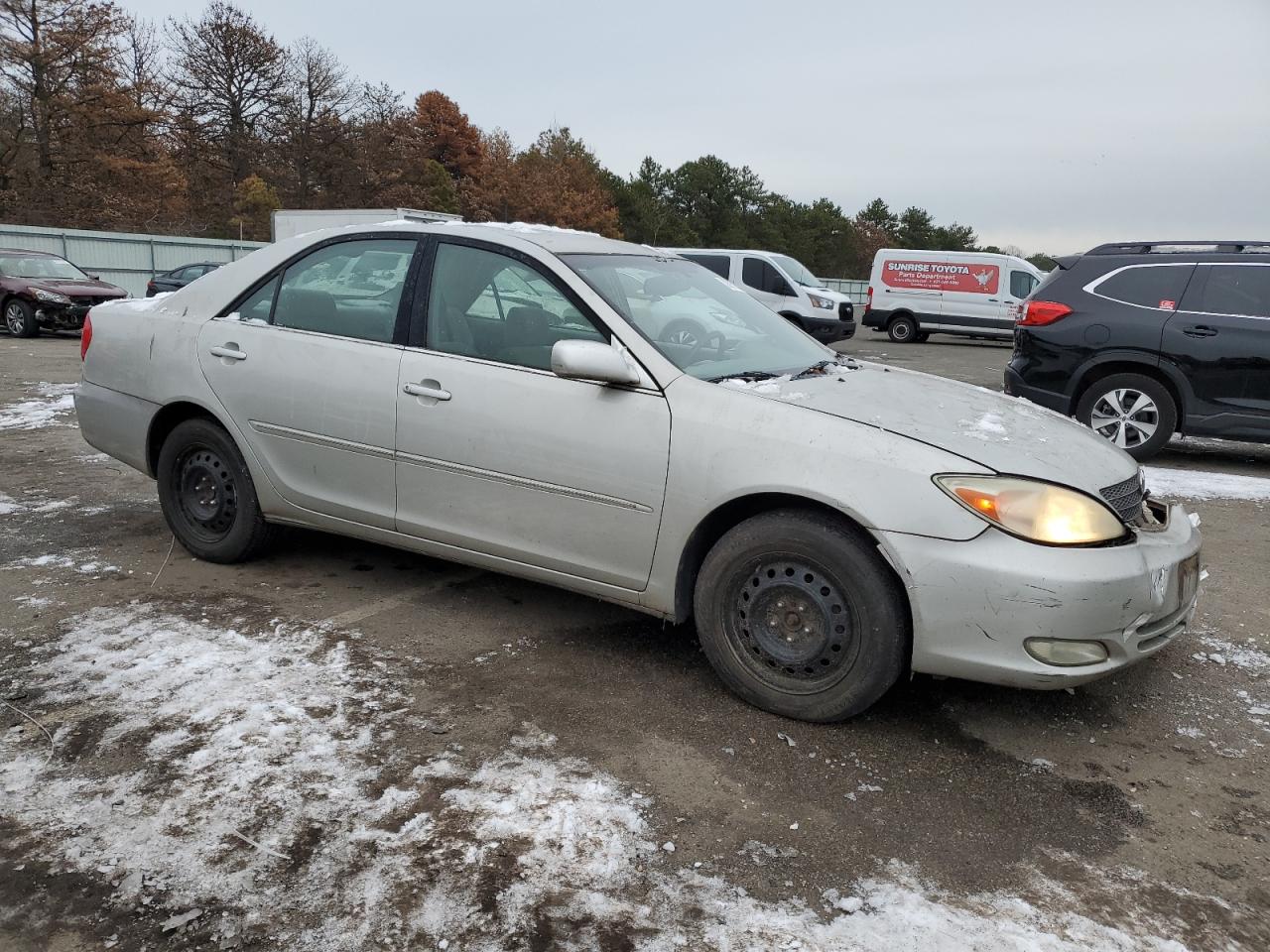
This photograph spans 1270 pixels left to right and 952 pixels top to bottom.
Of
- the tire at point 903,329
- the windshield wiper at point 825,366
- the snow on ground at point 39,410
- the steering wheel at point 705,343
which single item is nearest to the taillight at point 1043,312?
the windshield wiper at point 825,366

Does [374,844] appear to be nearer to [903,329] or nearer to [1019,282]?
[1019,282]

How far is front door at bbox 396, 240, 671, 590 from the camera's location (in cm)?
339

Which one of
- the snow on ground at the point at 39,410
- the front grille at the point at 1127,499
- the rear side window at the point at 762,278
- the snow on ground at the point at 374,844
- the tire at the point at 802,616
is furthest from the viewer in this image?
the rear side window at the point at 762,278

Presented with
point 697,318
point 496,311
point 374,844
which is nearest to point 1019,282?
point 697,318

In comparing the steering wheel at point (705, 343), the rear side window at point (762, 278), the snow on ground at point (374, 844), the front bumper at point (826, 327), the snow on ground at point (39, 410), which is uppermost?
the rear side window at point (762, 278)

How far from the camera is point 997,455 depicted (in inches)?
121

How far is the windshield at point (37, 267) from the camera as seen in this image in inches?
675

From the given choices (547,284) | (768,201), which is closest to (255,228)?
(547,284)

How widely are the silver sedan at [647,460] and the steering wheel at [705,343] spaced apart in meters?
0.02

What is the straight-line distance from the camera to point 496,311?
381 centimetres

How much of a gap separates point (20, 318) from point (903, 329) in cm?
1880

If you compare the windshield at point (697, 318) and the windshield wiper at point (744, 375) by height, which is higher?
the windshield at point (697, 318)

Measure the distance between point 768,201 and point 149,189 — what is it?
5351 cm

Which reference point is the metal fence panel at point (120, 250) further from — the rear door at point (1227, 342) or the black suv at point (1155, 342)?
the rear door at point (1227, 342)
